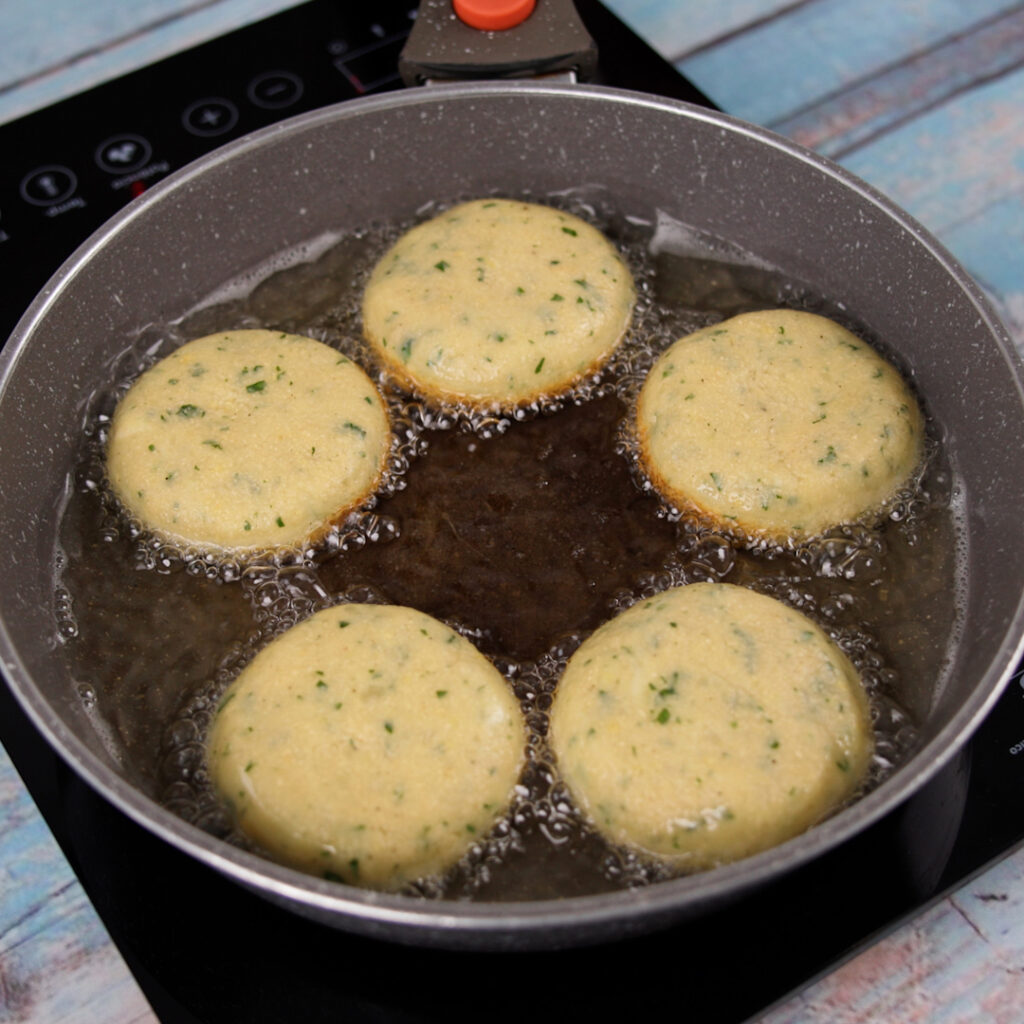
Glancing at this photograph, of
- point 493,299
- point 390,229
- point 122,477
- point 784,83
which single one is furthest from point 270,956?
point 784,83

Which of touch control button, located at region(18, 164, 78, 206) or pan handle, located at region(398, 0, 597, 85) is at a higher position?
touch control button, located at region(18, 164, 78, 206)

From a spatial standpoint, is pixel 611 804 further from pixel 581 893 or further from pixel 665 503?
pixel 665 503

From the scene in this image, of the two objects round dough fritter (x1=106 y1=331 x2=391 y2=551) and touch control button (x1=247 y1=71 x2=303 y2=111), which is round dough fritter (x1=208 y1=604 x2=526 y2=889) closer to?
round dough fritter (x1=106 y1=331 x2=391 y2=551)

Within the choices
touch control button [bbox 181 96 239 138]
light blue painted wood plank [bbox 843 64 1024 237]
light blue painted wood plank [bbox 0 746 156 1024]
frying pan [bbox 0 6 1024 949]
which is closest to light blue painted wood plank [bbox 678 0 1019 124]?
light blue painted wood plank [bbox 843 64 1024 237]

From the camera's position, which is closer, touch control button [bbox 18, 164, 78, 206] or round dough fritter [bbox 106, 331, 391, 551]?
round dough fritter [bbox 106, 331, 391, 551]

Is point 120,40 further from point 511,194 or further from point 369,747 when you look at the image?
point 369,747

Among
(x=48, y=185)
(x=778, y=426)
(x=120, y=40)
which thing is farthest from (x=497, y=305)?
(x=120, y=40)
